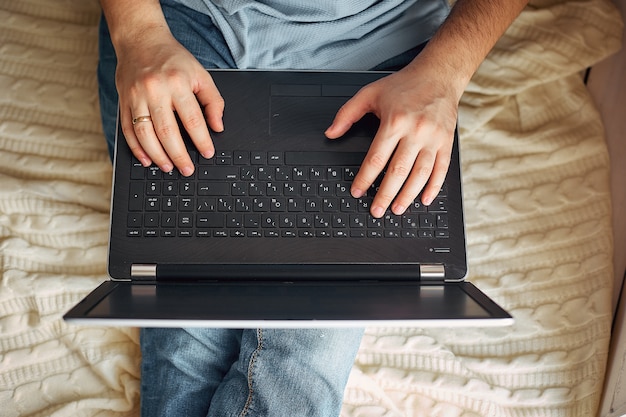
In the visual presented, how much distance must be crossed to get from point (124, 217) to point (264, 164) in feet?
0.68

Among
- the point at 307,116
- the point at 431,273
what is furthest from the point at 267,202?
the point at 431,273

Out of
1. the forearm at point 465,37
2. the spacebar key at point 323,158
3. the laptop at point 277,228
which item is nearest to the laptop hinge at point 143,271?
the laptop at point 277,228

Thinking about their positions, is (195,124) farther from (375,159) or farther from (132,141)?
(375,159)

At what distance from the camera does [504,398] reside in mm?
1075

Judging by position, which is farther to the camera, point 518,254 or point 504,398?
point 518,254

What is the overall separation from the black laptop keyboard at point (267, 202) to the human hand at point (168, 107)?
0.08 ft

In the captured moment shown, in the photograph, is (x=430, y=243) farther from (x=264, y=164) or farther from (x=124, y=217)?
(x=124, y=217)

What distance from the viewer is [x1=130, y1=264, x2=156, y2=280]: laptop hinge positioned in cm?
85

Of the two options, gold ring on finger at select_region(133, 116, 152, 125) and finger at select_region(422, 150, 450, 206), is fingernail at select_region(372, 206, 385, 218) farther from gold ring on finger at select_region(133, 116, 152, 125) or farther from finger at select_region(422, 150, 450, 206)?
gold ring on finger at select_region(133, 116, 152, 125)

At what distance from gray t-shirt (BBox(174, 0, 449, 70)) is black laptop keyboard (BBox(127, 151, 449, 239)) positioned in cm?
25

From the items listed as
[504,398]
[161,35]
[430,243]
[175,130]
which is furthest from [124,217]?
[504,398]

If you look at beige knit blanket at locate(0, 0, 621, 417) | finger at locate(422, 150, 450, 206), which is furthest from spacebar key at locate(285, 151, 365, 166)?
beige knit blanket at locate(0, 0, 621, 417)

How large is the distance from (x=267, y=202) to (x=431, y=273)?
247mm

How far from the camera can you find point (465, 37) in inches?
39.2
